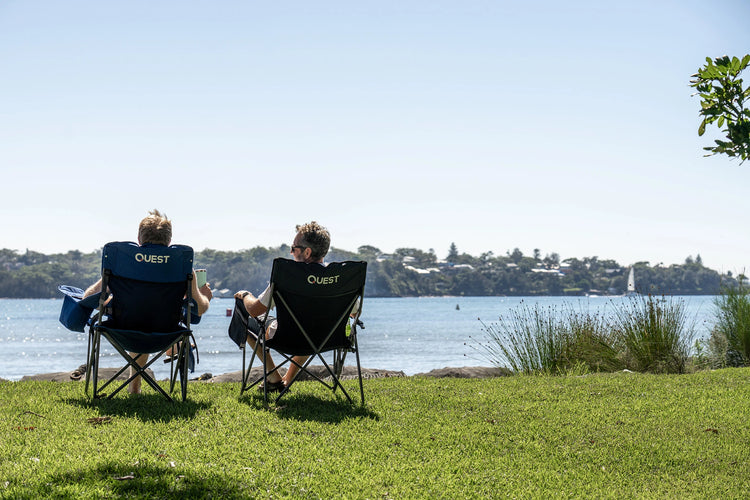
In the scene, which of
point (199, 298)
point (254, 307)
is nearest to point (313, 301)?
point (254, 307)

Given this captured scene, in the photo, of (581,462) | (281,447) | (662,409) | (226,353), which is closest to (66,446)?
(281,447)

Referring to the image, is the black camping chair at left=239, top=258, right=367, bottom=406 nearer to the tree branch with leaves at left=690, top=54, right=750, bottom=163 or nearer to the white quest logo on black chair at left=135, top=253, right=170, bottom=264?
the white quest logo on black chair at left=135, top=253, right=170, bottom=264

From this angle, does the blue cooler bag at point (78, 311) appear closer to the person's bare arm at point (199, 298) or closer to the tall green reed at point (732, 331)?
the person's bare arm at point (199, 298)

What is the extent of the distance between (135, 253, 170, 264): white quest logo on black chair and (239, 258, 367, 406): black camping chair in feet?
2.58

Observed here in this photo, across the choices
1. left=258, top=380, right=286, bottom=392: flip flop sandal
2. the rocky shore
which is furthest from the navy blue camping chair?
the rocky shore

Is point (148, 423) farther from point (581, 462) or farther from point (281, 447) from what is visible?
point (581, 462)

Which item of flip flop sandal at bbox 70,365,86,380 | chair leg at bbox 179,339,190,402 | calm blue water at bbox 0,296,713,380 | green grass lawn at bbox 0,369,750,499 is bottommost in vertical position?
calm blue water at bbox 0,296,713,380

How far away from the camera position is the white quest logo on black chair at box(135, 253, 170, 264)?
15.9ft

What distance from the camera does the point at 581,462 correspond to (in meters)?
4.18

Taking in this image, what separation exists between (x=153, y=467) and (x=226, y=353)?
1054 inches

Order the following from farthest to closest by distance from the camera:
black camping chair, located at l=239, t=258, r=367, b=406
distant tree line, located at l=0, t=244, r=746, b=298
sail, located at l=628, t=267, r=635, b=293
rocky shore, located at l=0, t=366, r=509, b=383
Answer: distant tree line, located at l=0, t=244, r=746, b=298 → sail, located at l=628, t=267, r=635, b=293 → rocky shore, located at l=0, t=366, r=509, b=383 → black camping chair, located at l=239, t=258, r=367, b=406

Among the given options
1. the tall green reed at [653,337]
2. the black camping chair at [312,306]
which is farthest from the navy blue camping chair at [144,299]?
the tall green reed at [653,337]

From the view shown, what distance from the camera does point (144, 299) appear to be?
4930 mm

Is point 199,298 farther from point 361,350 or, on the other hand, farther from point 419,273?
point 419,273
